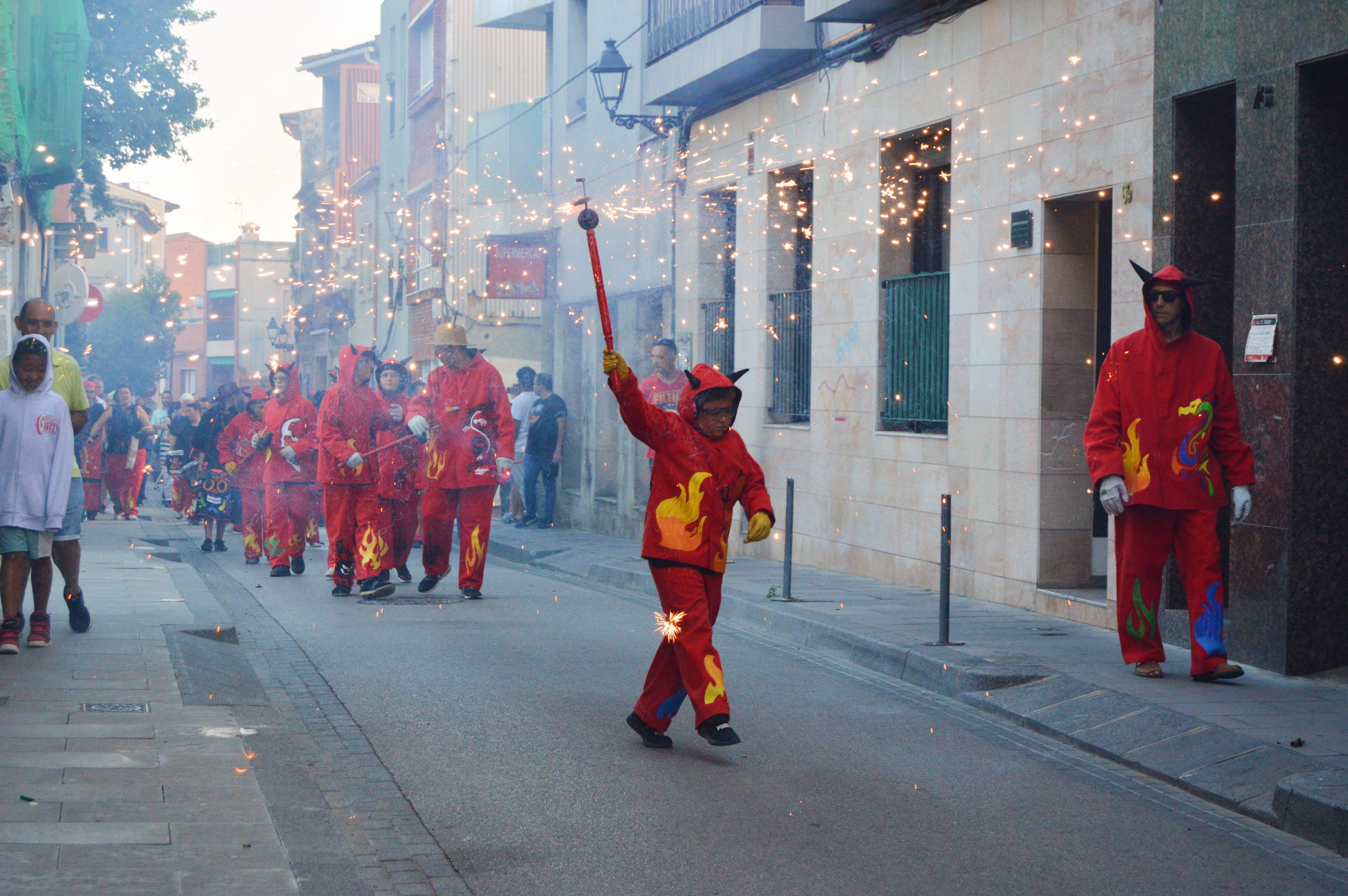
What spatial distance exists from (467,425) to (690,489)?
5403 mm

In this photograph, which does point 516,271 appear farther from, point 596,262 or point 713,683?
point 713,683

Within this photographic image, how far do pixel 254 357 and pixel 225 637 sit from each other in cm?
6989

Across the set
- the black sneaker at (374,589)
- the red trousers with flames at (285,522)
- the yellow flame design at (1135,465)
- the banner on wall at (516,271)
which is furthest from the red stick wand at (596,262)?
the banner on wall at (516,271)

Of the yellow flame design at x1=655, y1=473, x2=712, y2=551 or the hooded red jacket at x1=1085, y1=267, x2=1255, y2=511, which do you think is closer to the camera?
the yellow flame design at x1=655, y1=473, x2=712, y2=551

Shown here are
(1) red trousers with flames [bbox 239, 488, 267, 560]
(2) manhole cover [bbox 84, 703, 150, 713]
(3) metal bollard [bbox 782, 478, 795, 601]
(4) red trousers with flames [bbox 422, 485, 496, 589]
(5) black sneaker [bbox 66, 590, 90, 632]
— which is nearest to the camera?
(2) manhole cover [bbox 84, 703, 150, 713]

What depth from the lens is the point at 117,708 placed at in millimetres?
6895

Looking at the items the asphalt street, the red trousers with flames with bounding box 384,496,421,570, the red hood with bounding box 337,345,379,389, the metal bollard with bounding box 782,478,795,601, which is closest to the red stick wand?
the asphalt street

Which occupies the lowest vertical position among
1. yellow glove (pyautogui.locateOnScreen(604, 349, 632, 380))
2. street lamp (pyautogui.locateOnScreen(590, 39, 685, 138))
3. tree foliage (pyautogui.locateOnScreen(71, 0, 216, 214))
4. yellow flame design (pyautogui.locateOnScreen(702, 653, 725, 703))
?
yellow flame design (pyautogui.locateOnScreen(702, 653, 725, 703))

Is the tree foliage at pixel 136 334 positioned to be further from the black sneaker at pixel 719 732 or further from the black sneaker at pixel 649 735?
the black sneaker at pixel 719 732

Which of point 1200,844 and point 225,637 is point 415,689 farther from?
point 1200,844

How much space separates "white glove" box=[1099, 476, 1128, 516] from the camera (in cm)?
805

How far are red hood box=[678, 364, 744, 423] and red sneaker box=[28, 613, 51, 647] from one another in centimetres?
396

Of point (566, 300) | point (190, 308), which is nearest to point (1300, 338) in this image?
point (566, 300)

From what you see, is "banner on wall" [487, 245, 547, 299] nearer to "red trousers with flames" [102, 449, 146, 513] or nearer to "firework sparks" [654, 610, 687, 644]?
"red trousers with flames" [102, 449, 146, 513]
